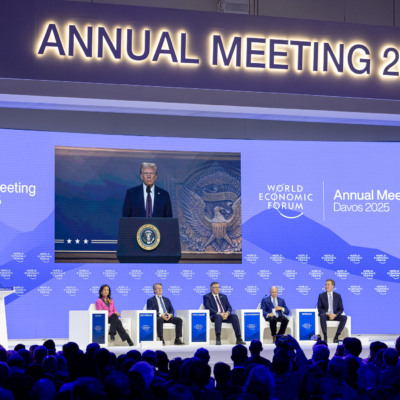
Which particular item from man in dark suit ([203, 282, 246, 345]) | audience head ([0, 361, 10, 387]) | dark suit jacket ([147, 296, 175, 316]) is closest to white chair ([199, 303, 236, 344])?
man in dark suit ([203, 282, 246, 345])

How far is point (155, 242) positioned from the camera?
11711 mm

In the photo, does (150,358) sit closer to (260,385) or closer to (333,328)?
(260,385)

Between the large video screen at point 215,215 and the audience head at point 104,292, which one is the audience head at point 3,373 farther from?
the large video screen at point 215,215

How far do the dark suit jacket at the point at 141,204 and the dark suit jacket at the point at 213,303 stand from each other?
4.77 feet

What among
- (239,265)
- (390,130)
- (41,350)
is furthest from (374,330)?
(41,350)

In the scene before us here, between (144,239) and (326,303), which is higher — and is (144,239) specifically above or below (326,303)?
above

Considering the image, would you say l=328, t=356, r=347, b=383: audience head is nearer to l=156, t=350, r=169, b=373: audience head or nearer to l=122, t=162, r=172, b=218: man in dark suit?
l=156, t=350, r=169, b=373: audience head

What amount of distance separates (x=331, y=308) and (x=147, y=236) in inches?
121

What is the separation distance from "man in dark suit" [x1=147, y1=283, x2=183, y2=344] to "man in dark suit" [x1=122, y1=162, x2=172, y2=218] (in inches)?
47.6

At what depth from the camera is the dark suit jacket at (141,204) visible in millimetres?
11875

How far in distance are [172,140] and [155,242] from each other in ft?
5.64

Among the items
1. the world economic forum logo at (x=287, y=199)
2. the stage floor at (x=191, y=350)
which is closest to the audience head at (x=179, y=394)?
the stage floor at (x=191, y=350)

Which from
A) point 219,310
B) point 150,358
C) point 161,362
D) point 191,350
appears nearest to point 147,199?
point 219,310

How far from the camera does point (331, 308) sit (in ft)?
38.8
